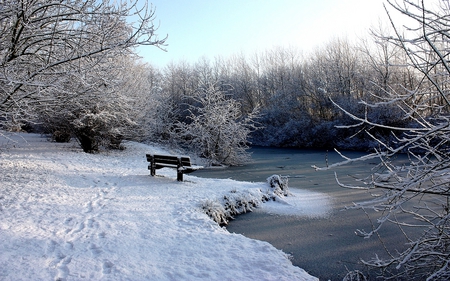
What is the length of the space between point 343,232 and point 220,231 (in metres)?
2.62

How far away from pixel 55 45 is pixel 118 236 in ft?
13.4

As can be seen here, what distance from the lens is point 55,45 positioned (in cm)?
621

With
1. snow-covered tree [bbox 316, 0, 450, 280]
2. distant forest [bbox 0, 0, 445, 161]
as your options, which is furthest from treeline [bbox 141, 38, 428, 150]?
snow-covered tree [bbox 316, 0, 450, 280]

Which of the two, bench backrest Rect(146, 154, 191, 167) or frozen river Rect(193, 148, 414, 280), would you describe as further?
bench backrest Rect(146, 154, 191, 167)

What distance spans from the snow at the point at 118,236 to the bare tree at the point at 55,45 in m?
2.00

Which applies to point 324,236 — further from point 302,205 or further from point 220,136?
point 220,136

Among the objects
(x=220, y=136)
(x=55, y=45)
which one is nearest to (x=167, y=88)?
(x=220, y=136)

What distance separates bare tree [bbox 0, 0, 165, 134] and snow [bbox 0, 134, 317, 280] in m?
2.00

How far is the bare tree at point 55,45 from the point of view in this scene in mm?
5285

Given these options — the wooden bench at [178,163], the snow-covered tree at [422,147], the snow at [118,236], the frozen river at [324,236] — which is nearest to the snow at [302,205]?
the frozen river at [324,236]

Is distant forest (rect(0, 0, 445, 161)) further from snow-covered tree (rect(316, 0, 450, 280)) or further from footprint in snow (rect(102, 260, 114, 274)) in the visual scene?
footprint in snow (rect(102, 260, 114, 274))

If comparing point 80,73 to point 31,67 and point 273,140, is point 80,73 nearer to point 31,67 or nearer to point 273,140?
point 31,67

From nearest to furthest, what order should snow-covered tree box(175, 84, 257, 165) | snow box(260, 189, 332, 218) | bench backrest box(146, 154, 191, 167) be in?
snow box(260, 189, 332, 218) < bench backrest box(146, 154, 191, 167) < snow-covered tree box(175, 84, 257, 165)

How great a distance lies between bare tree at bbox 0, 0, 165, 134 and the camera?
17.3ft
